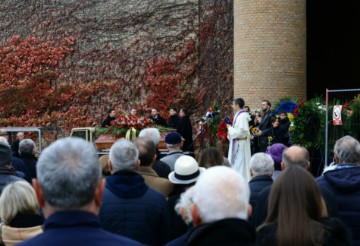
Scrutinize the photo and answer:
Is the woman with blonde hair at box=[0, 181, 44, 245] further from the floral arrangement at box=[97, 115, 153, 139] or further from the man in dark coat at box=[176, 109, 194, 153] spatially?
the man in dark coat at box=[176, 109, 194, 153]

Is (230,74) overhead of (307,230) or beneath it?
overhead

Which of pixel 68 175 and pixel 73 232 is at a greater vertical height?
pixel 68 175

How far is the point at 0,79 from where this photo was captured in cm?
2484

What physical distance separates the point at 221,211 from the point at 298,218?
59cm

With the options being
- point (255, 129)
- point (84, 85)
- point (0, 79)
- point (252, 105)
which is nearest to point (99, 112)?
point (84, 85)

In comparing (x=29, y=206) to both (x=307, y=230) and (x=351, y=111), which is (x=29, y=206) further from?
→ (x=351, y=111)

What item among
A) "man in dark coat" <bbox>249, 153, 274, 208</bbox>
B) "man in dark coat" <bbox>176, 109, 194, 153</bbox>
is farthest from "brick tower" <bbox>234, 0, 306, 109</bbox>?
"man in dark coat" <bbox>249, 153, 274, 208</bbox>

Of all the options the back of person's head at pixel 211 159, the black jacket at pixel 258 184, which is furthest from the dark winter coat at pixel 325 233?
the back of person's head at pixel 211 159

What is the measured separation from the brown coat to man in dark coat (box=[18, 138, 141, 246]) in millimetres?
3511

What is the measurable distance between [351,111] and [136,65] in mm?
10959

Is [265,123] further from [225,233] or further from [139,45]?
[225,233]

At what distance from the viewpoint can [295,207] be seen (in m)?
3.75

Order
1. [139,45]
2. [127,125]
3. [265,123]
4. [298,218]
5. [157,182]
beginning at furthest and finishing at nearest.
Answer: [139,45], [265,123], [127,125], [157,182], [298,218]

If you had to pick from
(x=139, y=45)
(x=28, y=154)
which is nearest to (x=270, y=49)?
(x=139, y=45)
